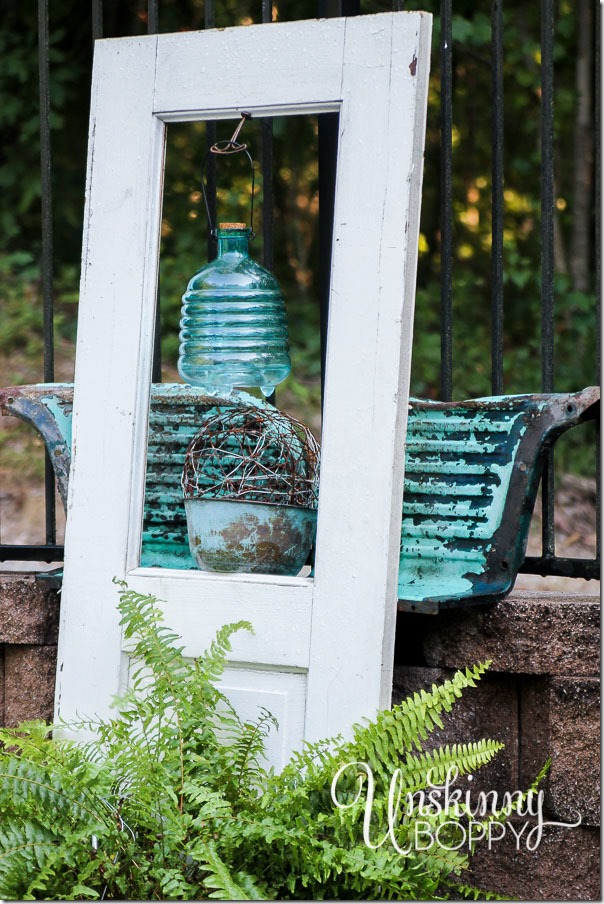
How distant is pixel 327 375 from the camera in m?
1.78

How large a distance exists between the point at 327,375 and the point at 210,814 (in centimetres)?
77

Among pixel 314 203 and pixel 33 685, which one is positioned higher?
pixel 314 203

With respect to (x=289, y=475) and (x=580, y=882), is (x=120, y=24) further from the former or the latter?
(x=580, y=882)

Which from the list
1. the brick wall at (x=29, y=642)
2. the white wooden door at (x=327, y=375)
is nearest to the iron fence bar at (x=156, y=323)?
the white wooden door at (x=327, y=375)

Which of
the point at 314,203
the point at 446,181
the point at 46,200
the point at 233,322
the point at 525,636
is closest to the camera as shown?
the point at 525,636

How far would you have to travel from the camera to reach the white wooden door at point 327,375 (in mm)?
1725

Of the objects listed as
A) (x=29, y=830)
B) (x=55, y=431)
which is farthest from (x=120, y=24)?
(x=29, y=830)

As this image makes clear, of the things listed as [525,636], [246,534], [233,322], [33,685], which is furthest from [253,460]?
[33,685]

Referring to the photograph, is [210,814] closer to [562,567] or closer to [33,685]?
[33,685]

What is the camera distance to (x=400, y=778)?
1589mm

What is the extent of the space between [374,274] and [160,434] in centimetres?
64

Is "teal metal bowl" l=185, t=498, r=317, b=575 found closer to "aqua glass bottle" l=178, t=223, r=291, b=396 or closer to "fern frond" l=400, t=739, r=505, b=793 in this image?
"aqua glass bottle" l=178, t=223, r=291, b=396

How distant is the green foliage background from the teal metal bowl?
325cm

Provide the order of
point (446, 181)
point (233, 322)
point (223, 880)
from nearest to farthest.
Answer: point (223, 880)
point (233, 322)
point (446, 181)
